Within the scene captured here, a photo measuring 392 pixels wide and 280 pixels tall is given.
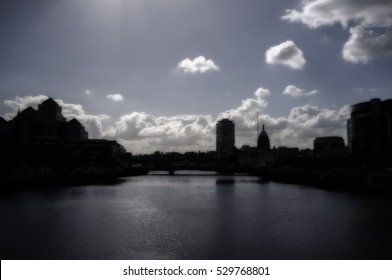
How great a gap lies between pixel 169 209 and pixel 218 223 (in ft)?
42.5

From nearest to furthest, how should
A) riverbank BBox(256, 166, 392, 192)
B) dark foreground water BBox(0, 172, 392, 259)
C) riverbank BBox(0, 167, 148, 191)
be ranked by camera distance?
dark foreground water BBox(0, 172, 392, 259) < riverbank BBox(256, 166, 392, 192) < riverbank BBox(0, 167, 148, 191)

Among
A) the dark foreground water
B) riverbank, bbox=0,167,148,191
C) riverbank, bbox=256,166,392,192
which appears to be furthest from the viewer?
riverbank, bbox=0,167,148,191

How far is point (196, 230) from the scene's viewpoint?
36656mm

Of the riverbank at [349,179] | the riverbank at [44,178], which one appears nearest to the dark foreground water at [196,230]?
the riverbank at [349,179]

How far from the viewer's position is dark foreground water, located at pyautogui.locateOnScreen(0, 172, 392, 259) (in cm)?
2841

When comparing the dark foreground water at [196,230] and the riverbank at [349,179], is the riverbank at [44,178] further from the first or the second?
Result: the riverbank at [349,179]

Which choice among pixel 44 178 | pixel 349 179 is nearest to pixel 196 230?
pixel 349 179

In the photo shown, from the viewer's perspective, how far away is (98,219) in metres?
43.6

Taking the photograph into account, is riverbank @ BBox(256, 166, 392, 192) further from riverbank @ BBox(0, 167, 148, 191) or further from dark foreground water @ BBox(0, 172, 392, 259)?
riverbank @ BBox(0, 167, 148, 191)

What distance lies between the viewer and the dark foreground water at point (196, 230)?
2841 cm

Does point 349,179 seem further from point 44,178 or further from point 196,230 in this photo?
point 44,178

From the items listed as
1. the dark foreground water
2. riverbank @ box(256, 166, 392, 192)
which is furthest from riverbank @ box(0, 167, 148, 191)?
riverbank @ box(256, 166, 392, 192)
